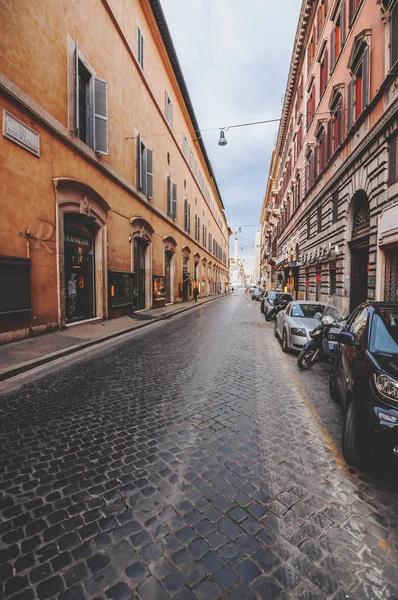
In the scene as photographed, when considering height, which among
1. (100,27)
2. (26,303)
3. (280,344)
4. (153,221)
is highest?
(100,27)

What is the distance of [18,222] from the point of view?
8.10 metres

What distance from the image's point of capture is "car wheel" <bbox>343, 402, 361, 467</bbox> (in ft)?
9.37

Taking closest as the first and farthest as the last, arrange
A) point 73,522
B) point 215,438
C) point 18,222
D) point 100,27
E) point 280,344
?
point 73,522 < point 215,438 < point 18,222 < point 280,344 < point 100,27

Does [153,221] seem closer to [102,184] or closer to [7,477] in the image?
[102,184]

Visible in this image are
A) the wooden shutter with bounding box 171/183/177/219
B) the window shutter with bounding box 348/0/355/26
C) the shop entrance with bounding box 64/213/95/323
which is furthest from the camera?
the wooden shutter with bounding box 171/183/177/219

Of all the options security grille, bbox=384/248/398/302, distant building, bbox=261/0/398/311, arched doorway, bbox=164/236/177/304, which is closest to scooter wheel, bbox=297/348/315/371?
security grille, bbox=384/248/398/302

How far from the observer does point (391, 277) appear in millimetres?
9898

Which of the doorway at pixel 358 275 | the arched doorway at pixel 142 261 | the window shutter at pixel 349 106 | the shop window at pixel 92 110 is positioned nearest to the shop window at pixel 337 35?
the window shutter at pixel 349 106

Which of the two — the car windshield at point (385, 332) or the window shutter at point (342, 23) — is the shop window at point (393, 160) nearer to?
the car windshield at point (385, 332)

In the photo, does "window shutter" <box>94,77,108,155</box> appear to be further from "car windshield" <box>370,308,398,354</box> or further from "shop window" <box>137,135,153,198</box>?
"car windshield" <box>370,308,398,354</box>

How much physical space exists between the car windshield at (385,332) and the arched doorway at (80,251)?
925 cm

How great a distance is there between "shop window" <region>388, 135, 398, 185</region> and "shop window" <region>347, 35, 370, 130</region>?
272 centimetres

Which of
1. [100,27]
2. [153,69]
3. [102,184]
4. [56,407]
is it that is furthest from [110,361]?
[153,69]

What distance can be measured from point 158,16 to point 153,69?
2.58 meters
